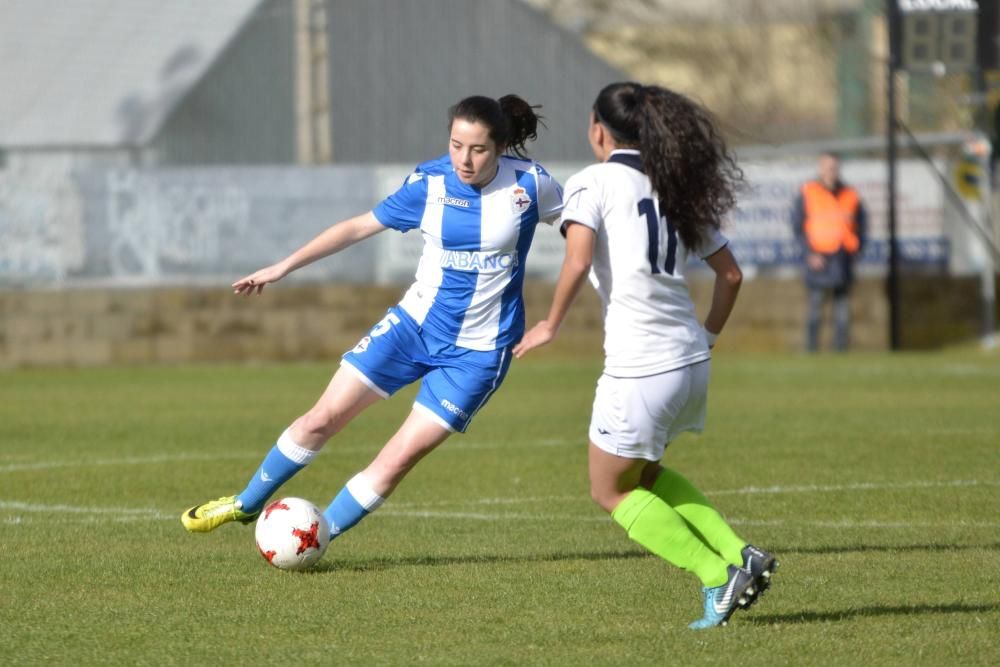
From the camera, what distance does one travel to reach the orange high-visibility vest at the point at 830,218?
65.6 feet

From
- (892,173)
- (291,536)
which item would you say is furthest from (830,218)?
(291,536)

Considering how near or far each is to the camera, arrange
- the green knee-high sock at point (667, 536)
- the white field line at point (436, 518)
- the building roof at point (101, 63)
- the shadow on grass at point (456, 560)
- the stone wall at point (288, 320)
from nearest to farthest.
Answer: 1. the green knee-high sock at point (667, 536)
2. the shadow on grass at point (456, 560)
3. the white field line at point (436, 518)
4. the stone wall at point (288, 320)
5. the building roof at point (101, 63)

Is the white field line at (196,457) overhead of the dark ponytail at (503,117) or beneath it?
beneath

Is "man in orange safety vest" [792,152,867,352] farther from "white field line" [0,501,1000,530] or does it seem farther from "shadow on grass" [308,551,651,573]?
"shadow on grass" [308,551,651,573]

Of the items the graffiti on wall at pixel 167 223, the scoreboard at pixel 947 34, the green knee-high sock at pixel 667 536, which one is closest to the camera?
the green knee-high sock at pixel 667 536

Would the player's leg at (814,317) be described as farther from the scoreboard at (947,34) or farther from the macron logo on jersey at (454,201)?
the macron logo on jersey at (454,201)

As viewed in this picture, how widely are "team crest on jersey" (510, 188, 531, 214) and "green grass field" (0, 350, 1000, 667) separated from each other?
146cm

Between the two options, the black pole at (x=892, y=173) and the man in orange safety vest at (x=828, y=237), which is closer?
the man in orange safety vest at (x=828, y=237)

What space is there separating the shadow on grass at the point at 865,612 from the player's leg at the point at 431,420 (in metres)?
1.60

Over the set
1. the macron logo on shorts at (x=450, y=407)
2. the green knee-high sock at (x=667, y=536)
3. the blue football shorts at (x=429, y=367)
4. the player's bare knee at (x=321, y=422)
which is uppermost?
the blue football shorts at (x=429, y=367)

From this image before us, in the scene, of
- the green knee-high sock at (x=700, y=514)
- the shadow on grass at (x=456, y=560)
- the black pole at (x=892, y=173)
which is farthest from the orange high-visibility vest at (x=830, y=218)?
the green knee-high sock at (x=700, y=514)

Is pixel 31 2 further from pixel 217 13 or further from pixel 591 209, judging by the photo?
pixel 591 209

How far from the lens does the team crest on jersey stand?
7137 millimetres

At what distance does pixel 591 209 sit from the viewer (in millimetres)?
5703
